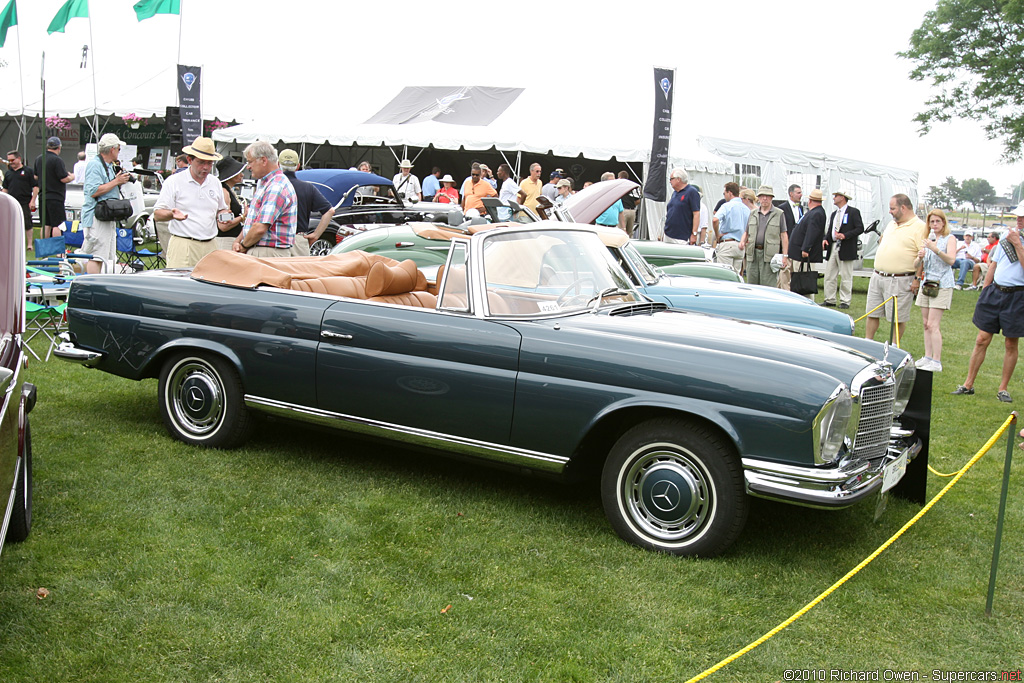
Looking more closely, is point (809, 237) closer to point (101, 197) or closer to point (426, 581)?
point (101, 197)

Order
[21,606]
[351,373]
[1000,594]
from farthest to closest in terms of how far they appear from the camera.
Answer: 1. [351,373]
2. [1000,594]
3. [21,606]

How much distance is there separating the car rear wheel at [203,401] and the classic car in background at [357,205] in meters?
8.98

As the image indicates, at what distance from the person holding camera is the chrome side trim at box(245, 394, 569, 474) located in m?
5.58

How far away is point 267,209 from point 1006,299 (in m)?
6.55

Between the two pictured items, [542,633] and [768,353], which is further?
[768,353]

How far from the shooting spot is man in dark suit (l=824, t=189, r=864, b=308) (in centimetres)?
1448

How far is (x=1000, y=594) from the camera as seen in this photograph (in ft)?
13.6

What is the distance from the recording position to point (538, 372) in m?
4.52

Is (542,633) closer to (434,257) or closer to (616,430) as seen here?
(616,430)

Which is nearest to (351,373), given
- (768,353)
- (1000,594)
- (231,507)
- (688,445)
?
(231,507)

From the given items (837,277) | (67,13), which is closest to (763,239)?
(837,277)

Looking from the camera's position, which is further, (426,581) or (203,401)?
(203,401)

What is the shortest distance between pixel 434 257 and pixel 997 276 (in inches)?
220

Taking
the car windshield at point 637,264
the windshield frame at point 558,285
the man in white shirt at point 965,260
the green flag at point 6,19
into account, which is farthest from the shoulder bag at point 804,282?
the green flag at point 6,19
